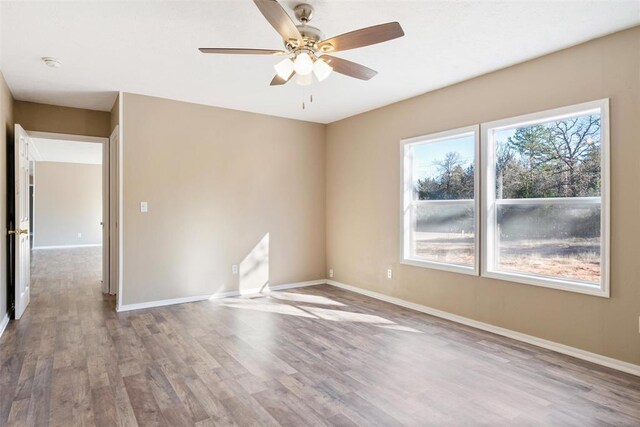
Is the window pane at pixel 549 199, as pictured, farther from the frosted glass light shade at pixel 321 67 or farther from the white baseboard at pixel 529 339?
the frosted glass light shade at pixel 321 67

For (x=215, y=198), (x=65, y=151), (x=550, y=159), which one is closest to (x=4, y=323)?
(x=215, y=198)

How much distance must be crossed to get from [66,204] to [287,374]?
1088 centimetres

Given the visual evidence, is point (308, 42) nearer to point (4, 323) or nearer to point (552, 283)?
point (552, 283)

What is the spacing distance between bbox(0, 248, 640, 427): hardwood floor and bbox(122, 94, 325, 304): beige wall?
0.74 meters

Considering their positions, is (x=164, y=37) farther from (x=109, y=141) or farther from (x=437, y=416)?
(x=437, y=416)

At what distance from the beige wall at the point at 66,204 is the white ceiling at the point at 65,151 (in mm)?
326

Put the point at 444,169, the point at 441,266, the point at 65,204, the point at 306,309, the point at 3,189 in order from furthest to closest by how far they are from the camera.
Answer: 1. the point at 65,204
2. the point at 306,309
3. the point at 444,169
4. the point at 441,266
5. the point at 3,189

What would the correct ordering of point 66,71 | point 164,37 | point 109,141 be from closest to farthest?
point 164,37 → point 66,71 → point 109,141

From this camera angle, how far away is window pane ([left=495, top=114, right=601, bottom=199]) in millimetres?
3061

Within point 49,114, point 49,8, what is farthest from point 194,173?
point 49,8

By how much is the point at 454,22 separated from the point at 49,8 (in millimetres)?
2775

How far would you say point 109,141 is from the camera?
527cm

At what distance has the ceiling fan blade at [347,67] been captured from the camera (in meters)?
2.64

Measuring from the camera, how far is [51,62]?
340 cm
